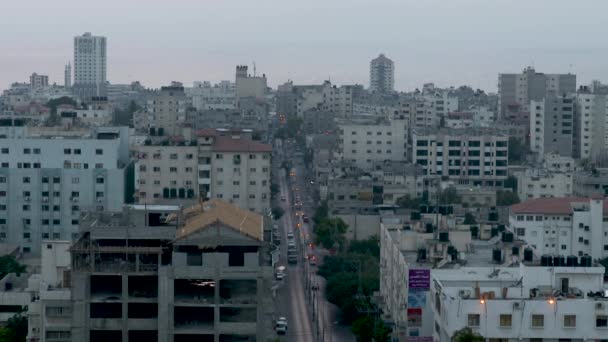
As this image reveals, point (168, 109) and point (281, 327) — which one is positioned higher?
point (168, 109)

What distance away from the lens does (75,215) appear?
3098cm

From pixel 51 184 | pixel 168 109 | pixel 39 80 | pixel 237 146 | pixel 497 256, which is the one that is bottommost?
pixel 497 256

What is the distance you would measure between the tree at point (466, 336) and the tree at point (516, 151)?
33875 mm

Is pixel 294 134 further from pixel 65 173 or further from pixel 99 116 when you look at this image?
pixel 65 173

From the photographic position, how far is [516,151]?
166 ft

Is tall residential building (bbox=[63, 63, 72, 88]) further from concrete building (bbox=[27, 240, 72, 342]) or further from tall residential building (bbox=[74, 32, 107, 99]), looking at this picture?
concrete building (bbox=[27, 240, 72, 342])

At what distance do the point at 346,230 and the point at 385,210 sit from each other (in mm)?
1543

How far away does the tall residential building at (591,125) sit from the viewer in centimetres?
4875

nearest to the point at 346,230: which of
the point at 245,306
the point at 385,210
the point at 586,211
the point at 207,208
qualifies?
the point at 385,210

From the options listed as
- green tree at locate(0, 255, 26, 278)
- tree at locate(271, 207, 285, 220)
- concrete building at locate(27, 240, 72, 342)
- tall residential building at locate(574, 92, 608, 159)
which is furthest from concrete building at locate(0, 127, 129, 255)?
tall residential building at locate(574, 92, 608, 159)

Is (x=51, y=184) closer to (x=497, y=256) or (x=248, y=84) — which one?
(x=497, y=256)

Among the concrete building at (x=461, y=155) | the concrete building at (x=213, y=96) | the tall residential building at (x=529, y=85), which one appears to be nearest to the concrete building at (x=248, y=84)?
the concrete building at (x=213, y=96)

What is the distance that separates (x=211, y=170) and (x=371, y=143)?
14.2 metres

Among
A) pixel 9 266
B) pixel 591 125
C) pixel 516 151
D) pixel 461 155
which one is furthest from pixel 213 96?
pixel 9 266
